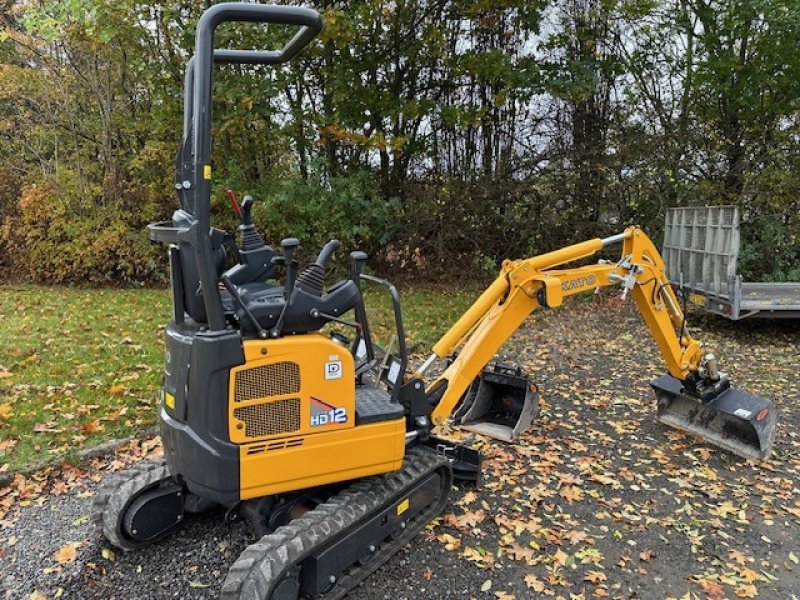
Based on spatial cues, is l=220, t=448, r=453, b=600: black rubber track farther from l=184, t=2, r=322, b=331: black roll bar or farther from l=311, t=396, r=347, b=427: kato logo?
l=184, t=2, r=322, b=331: black roll bar

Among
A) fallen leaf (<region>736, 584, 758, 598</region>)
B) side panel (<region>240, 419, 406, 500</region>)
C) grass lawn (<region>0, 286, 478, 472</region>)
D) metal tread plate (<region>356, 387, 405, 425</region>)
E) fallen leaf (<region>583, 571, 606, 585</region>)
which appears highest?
metal tread plate (<region>356, 387, 405, 425</region>)

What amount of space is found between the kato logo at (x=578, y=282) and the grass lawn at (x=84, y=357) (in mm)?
2188

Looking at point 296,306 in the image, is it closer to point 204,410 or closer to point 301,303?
point 301,303

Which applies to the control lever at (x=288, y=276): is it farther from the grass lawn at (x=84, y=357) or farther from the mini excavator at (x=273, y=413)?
the grass lawn at (x=84, y=357)

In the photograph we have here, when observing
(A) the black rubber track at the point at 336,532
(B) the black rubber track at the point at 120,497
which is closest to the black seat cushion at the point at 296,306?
(A) the black rubber track at the point at 336,532

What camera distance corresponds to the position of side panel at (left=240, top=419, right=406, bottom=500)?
10.6ft

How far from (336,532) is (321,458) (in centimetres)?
37

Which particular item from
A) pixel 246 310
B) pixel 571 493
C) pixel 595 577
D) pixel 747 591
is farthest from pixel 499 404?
pixel 246 310

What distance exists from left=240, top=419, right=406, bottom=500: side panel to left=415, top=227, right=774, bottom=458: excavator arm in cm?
72

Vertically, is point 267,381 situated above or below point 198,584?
above

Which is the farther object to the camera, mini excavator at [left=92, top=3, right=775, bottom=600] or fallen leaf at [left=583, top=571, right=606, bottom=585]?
fallen leaf at [left=583, top=571, right=606, bottom=585]

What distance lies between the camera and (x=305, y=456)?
336 cm

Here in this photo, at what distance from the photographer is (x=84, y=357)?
7.34 m

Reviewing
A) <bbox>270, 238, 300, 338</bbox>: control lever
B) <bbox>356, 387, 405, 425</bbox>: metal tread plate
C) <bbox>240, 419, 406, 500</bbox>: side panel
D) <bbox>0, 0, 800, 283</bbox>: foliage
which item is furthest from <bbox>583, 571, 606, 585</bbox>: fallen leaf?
<bbox>0, 0, 800, 283</bbox>: foliage
